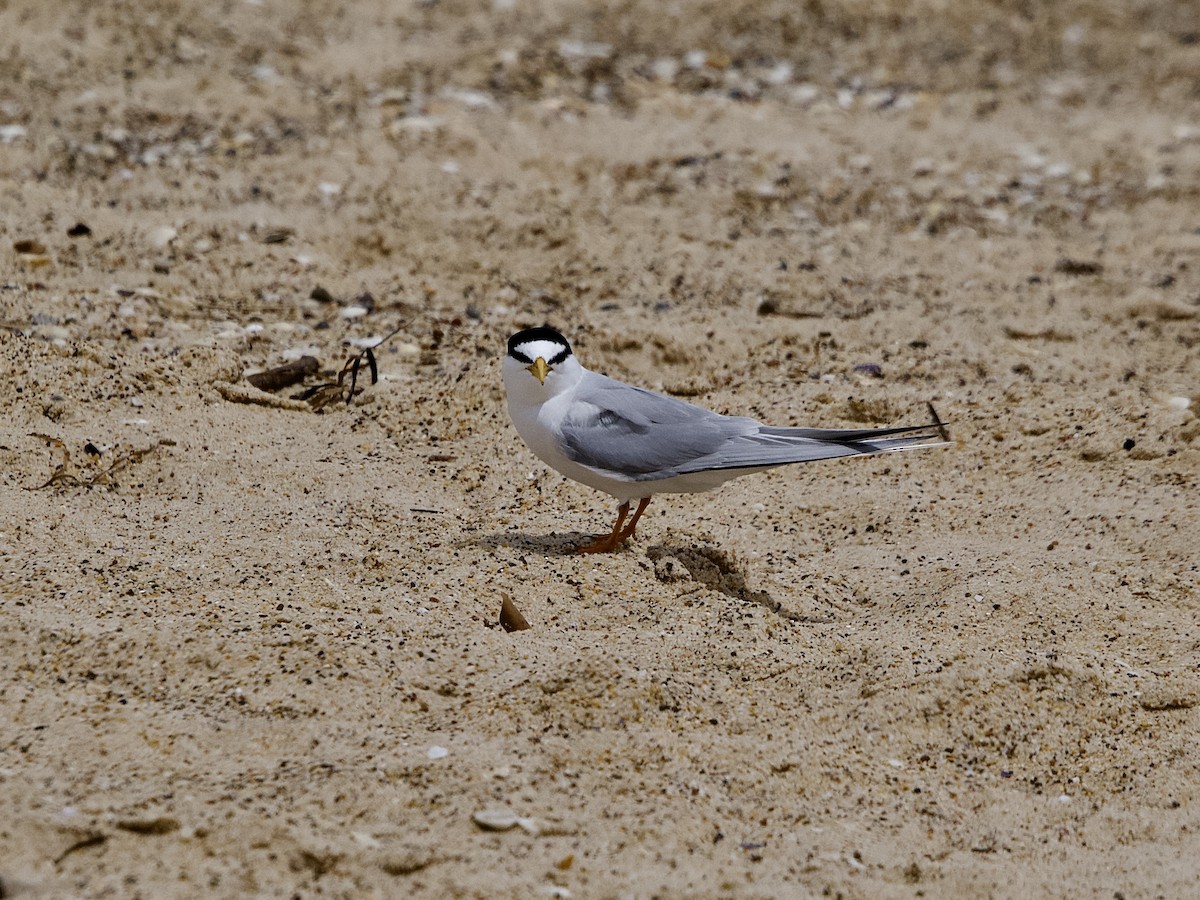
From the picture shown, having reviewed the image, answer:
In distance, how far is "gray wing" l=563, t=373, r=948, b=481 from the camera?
4.33 metres

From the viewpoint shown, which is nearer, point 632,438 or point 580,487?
point 632,438

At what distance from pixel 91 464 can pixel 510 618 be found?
1.65 metres

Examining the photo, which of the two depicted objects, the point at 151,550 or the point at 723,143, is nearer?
the point at 151,550

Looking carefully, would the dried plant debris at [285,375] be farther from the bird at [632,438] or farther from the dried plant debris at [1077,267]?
the dried plant debris at [1077,267]

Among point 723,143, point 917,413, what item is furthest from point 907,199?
point 917,413

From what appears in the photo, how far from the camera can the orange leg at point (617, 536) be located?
172 inches

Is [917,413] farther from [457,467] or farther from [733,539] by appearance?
[457,467]

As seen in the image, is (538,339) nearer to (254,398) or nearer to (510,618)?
(510,618)

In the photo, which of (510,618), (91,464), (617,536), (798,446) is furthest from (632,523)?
(91,464)

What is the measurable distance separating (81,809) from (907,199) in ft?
19.6

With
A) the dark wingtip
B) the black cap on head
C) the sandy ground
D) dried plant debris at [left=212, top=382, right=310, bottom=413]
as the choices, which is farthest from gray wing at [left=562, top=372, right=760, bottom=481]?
dried plant debris at [left=212, top=382, right=310, bottom=413]

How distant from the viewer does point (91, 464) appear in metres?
4.62

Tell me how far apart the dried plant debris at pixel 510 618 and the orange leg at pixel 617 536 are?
50 centimetres

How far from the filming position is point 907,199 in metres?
7.79
